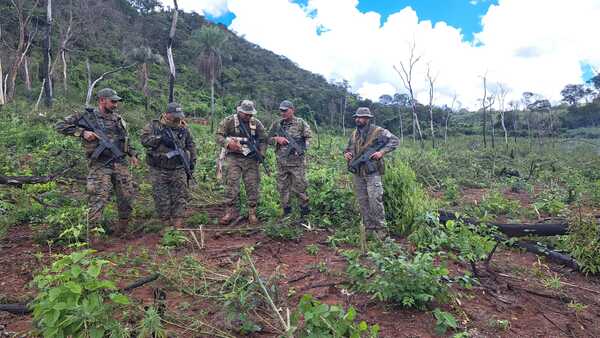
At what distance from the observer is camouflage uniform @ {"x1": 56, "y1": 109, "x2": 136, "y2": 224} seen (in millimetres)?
4656

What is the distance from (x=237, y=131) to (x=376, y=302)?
137 inches

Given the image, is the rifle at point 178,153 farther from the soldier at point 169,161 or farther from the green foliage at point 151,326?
the green foliage at point 151,326

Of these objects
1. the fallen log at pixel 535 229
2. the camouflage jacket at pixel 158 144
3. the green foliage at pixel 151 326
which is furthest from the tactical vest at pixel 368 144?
the green foliage at pixel 151 326

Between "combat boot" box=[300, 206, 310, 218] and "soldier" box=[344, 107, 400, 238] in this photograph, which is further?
"combat boot" box=[300, 206, 310, 218]

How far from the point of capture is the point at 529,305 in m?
3.52

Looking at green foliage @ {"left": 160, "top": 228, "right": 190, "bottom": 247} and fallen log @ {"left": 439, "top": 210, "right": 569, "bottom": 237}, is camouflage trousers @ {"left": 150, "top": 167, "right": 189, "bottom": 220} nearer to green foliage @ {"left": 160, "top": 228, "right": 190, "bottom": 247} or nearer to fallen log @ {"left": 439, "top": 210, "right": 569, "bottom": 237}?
green foliage @ {"left": 160, "top": 228, "right": 190, "bottom": 247}

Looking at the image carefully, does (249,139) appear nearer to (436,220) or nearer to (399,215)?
(399,215)

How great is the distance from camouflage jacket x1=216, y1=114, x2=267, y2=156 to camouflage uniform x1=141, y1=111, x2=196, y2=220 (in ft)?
1.55

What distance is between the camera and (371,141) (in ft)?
18.1

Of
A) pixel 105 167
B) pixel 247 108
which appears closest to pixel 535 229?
pixel 247 108

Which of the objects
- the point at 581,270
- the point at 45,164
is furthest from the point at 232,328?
the point at 45,164

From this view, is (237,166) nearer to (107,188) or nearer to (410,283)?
(107,188)

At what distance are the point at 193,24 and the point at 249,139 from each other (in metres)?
59.3

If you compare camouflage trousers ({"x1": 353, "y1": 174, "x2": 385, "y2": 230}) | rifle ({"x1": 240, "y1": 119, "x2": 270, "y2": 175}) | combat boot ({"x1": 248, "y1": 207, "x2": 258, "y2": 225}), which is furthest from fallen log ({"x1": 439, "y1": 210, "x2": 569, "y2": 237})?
rifle ({"x1": 240, "y1": 119, "x2": 270, "y2": 175})
